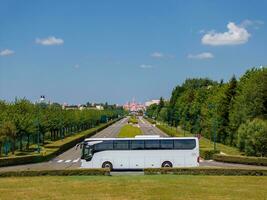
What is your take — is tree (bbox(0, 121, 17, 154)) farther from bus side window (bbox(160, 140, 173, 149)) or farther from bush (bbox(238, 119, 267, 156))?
bush (bbox(238, 119, 267, 156))

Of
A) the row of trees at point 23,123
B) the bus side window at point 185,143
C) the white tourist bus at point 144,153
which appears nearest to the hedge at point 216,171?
the white tourist bus at point 144,153

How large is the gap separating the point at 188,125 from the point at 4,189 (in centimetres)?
10015

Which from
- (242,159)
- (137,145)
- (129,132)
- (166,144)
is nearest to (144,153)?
(137,145)

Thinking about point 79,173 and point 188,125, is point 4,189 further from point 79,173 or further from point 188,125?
point 188,125

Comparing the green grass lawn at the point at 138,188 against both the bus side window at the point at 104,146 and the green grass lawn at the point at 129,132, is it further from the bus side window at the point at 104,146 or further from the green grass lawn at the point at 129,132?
the green grass lawn at the point at 129,132

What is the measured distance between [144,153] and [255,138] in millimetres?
19641

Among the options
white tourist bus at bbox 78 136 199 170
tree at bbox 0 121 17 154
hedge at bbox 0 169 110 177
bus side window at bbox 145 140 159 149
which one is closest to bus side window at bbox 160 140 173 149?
white tourist bus at bbox 78 136 199 170

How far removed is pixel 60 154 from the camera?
241 ft

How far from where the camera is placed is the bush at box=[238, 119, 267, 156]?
60.2 meters

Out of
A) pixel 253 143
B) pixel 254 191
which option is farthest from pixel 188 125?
pixel 254 191

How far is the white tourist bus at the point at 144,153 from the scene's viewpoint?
1822 inches

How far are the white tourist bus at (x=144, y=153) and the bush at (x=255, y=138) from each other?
16626mm

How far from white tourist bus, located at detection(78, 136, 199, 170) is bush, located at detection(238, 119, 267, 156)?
54.5 feet

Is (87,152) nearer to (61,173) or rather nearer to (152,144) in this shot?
(152,144)
